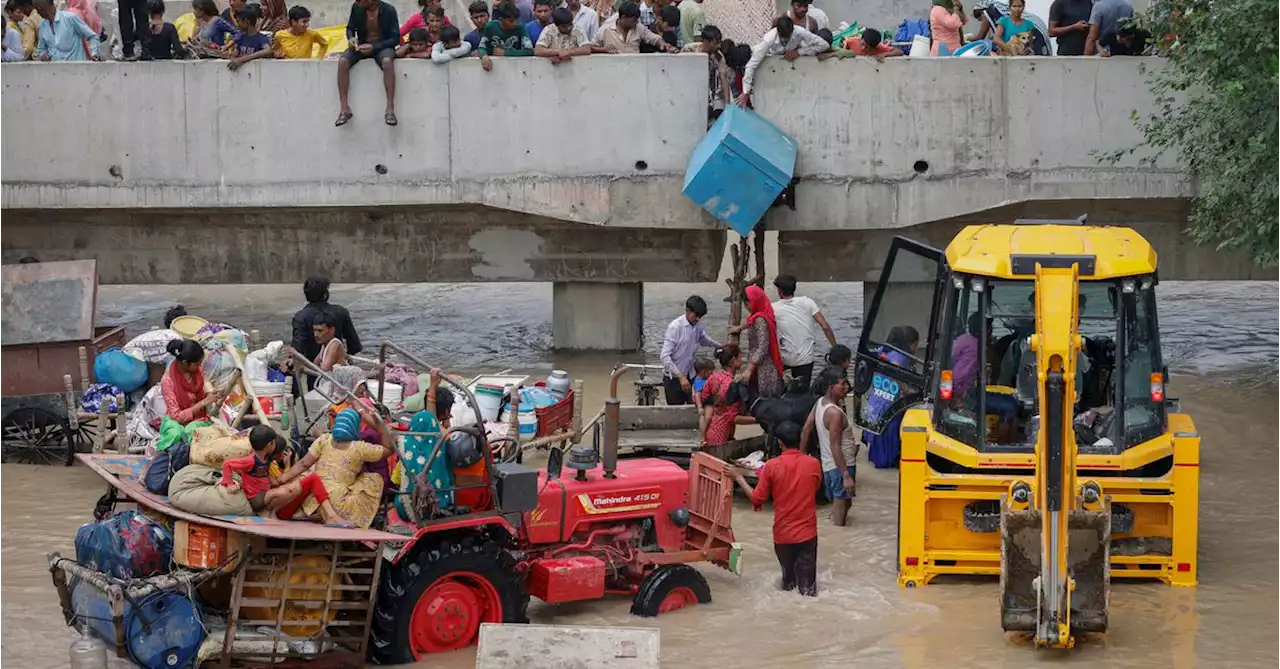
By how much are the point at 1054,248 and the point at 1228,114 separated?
4145mm

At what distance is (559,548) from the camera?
37.9 feet

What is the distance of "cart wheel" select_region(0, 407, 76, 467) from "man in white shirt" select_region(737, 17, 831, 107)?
7073 mm

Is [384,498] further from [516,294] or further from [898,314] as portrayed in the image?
[516,294]

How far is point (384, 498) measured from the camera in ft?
35.5

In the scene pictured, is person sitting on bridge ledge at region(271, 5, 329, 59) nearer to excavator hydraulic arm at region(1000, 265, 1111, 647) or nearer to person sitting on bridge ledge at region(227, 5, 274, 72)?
person sitting on bridge ledge at region(227, 5, 274, 72)

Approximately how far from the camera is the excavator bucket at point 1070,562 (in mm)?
10969

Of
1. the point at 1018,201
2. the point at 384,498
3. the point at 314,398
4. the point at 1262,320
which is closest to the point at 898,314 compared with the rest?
the point at 1018,201

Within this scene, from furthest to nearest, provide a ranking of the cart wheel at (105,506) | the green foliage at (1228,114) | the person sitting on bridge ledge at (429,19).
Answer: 1. the person sitting on bridge ledge at (429,19)
2. the green foliage at (1228,114)
3. the cart wheel at (105,506)

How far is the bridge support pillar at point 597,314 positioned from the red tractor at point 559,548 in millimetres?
7293

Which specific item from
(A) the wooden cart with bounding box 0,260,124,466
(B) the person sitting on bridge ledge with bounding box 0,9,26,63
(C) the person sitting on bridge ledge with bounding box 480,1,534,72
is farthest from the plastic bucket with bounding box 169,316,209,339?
(B) the person sitting on bridge ledge with bounding box 0,9,26,63

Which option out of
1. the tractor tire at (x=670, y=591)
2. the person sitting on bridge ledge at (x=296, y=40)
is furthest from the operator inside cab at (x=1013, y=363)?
the person sitting on bridge ledge at (x=296, y=40)

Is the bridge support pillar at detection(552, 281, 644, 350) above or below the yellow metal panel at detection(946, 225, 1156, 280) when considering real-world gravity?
below

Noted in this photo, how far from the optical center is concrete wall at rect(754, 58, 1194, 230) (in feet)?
59.3

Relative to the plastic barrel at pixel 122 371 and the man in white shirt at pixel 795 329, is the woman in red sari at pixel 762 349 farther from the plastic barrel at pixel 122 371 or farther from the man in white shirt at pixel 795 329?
the plastic barrel at pixel 122 371
